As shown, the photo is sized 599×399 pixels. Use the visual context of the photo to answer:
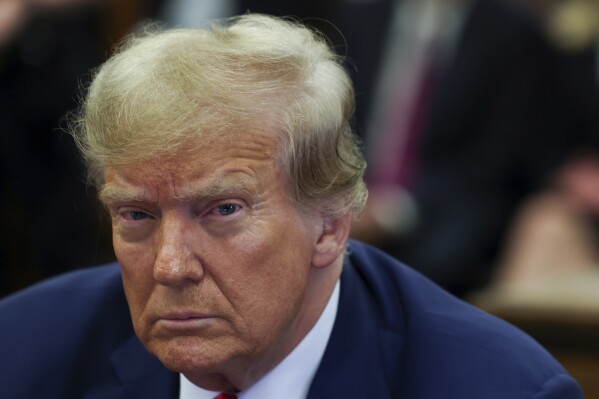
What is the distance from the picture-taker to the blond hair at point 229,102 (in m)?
2.19

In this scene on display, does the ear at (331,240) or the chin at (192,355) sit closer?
the chin at (192,355)

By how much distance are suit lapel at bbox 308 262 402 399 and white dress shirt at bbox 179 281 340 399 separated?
25 millimetres

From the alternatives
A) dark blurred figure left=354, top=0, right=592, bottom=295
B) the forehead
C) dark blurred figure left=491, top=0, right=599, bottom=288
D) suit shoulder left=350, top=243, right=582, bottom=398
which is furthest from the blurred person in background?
the forehead

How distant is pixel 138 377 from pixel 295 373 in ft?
1.12

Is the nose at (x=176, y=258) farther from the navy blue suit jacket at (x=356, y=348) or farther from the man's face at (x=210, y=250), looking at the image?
the navy blue suit jacket at (x=356, y=348)

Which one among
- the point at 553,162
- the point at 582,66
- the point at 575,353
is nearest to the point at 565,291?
the point at 575,353

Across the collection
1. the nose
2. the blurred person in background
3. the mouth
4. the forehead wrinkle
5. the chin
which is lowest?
the blurred person in background

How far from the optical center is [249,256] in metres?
2.24

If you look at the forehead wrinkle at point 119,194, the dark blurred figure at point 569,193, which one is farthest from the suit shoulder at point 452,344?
the dark blurred figure at point 569,193

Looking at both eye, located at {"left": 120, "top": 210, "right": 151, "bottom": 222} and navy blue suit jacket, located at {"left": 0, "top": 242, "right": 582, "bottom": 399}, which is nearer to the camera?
eye, located at {"left": 120, "top": 210, "right": 151, "bottom": 222}

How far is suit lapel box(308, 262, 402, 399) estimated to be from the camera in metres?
2.45

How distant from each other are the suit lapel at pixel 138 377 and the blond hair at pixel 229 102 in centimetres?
41

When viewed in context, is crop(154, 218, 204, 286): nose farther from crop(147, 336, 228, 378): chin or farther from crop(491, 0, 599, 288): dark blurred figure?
crop(491, 0, 599, 288): dark blurred figure

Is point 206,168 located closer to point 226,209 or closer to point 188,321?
point 226,209
